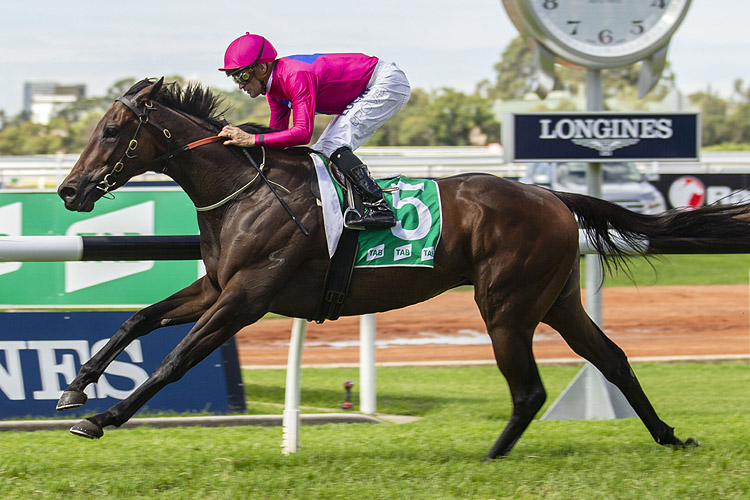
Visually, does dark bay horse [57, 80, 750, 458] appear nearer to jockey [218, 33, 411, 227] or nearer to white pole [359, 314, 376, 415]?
jockey [218, 33, 411, 227]

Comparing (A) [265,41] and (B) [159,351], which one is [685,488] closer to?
(A) [265,41]

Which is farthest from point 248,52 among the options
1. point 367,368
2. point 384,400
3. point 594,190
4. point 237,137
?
point 384,400

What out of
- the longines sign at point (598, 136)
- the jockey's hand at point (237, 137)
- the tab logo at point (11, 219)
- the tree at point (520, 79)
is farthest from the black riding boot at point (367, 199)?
the tree at point (520, 79)

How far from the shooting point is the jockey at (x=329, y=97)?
4344 mm

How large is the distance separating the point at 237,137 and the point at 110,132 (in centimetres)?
58

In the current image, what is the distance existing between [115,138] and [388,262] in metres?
1.39

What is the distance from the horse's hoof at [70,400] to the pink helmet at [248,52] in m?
1.65

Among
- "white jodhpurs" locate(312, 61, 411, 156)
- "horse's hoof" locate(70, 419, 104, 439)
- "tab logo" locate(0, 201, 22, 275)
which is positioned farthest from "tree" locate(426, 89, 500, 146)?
"horse's hoof" locate(70, 419, 104, 439)

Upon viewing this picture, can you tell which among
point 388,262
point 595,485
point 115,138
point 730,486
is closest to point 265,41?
point 115,138

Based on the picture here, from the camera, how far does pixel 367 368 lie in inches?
238

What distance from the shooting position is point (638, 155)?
19.6ft

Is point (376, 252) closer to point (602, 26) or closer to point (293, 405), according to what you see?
point (293, 405)

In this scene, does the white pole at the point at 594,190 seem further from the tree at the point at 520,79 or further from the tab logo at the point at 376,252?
the tree at the point at 520,79

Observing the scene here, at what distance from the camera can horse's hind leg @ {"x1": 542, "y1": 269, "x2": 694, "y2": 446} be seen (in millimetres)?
4840
